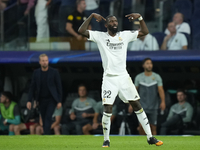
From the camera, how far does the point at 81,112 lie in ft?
39.7

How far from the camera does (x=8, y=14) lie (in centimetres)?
1340

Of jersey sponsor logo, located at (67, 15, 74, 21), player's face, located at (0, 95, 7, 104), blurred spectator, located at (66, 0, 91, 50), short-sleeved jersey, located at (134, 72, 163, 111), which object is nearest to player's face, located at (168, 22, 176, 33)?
short-sleeved jersey, located at (134, 72, 163, 111)

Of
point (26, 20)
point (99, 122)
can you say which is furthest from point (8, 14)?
point (99, 122)

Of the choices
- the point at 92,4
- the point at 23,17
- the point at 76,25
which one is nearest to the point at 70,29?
the point at 76,25

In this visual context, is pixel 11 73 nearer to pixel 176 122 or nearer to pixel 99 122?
pixel 99 122

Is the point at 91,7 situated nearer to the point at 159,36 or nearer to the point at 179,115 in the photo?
the point at 159,36

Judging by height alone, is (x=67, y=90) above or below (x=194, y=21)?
below

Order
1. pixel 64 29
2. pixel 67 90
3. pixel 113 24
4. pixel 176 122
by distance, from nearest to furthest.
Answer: pixel 113 24 → pixel 176 122 → pixel 64 29 → pixel 67 90

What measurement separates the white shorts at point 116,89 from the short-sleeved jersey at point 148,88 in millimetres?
3581

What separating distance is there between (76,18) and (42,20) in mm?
1040

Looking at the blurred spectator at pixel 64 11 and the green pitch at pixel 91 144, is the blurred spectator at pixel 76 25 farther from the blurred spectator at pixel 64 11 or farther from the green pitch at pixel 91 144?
the green pitch at pixel 91 144

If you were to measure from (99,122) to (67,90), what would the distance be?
83.1 inches

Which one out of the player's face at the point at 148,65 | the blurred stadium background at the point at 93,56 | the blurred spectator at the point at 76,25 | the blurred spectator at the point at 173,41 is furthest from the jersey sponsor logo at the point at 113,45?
the blurred spectator at the point at 76,25

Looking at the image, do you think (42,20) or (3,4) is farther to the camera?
(3,4)
